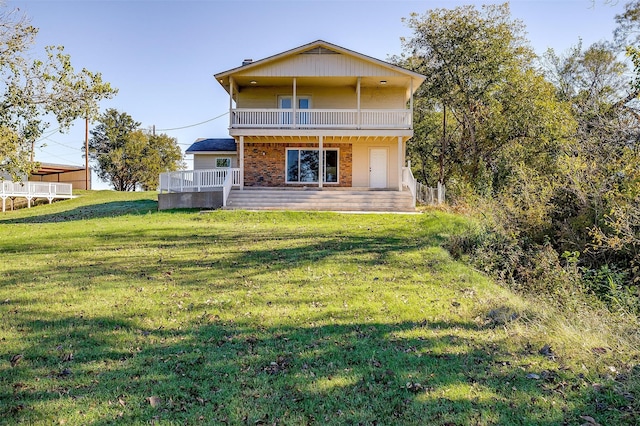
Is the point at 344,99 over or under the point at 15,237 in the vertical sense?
over

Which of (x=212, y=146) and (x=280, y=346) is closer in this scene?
(x=280, y=346)

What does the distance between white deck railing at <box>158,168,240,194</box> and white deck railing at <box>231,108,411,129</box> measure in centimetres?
272

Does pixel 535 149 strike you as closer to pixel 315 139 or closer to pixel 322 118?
pixel 322 118

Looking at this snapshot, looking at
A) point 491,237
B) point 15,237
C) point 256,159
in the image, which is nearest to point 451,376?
point 491,237

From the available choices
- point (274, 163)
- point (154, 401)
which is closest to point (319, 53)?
point (274, 163)

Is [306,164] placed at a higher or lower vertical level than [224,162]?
lower

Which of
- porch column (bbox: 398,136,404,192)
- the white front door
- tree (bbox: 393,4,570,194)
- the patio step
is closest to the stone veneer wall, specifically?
the white front door

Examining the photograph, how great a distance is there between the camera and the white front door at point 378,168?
71.6 feet

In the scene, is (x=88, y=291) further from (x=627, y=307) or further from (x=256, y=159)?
(x=256, y=159)

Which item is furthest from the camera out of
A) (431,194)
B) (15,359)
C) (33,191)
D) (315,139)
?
(33,191)

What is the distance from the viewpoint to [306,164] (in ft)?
72.3

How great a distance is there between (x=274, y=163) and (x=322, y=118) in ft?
11.1

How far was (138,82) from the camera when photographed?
25.9 m

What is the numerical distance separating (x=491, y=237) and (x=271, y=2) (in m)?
13.0
